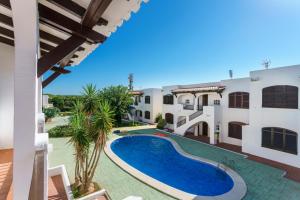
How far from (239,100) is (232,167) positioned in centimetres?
854

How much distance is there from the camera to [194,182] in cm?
1084

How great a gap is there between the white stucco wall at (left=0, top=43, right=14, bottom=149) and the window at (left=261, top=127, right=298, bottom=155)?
18.1 meters

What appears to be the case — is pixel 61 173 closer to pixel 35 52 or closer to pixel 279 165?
pixel 35 52

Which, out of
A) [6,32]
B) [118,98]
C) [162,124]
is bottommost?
[162,124]

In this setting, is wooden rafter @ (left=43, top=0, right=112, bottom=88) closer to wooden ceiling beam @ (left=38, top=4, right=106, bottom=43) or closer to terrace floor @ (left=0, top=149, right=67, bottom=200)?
wooden ceiling beam @ (left=38, top=4, right=106, bottom=43)

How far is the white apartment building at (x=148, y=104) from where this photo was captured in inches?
1231

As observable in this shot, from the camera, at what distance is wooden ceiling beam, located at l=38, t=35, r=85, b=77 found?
3479 millimetres

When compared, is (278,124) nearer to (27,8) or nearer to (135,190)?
(135,190)

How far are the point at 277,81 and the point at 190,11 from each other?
9.64 m

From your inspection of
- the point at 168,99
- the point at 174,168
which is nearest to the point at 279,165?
the point at 174,168

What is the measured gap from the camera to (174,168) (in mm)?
12812

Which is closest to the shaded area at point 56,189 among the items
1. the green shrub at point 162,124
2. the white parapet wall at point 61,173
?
the white parapet wall at point 61,173

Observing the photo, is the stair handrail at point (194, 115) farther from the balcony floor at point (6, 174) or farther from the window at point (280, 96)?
the balcony floor at point (6, 174)

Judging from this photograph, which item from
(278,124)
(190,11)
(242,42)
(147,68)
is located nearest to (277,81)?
(278,124)
